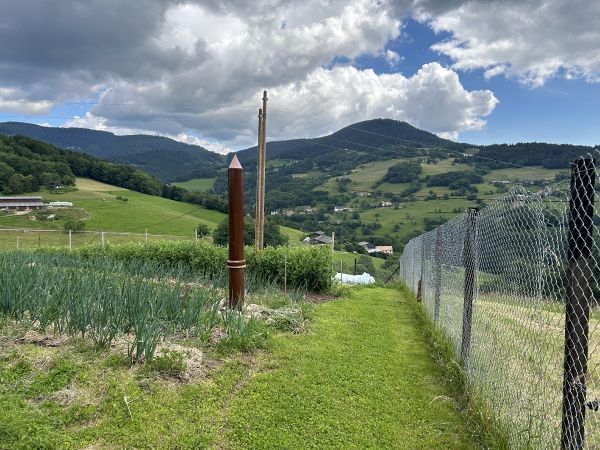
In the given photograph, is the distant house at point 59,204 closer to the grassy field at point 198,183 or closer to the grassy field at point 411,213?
the grassy field at point 198,183

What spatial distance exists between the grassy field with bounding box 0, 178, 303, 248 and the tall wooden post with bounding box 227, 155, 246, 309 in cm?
3250

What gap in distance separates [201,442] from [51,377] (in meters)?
1.37

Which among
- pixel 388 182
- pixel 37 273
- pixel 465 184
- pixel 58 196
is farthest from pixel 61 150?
pixel 37 273

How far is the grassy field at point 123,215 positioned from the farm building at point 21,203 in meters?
2.76

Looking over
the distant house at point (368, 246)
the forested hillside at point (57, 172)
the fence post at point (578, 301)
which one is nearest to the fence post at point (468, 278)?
the fence post at point (578, 301)

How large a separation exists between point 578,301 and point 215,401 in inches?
106

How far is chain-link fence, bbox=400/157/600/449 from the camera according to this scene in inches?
83.0

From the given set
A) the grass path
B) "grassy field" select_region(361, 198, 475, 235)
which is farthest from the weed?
"grassy field" select_region(361, 198, 475, 235)

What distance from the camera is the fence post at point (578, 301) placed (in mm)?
2072

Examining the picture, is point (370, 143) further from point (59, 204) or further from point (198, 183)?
point (59, 204)

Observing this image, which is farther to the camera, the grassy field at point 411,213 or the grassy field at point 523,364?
the grassy field at point 411,213

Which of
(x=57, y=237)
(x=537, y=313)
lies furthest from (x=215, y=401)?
(x=57, y=237)

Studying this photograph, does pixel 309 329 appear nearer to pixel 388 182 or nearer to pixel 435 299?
pixel 435 299

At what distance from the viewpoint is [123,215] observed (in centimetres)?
5066
